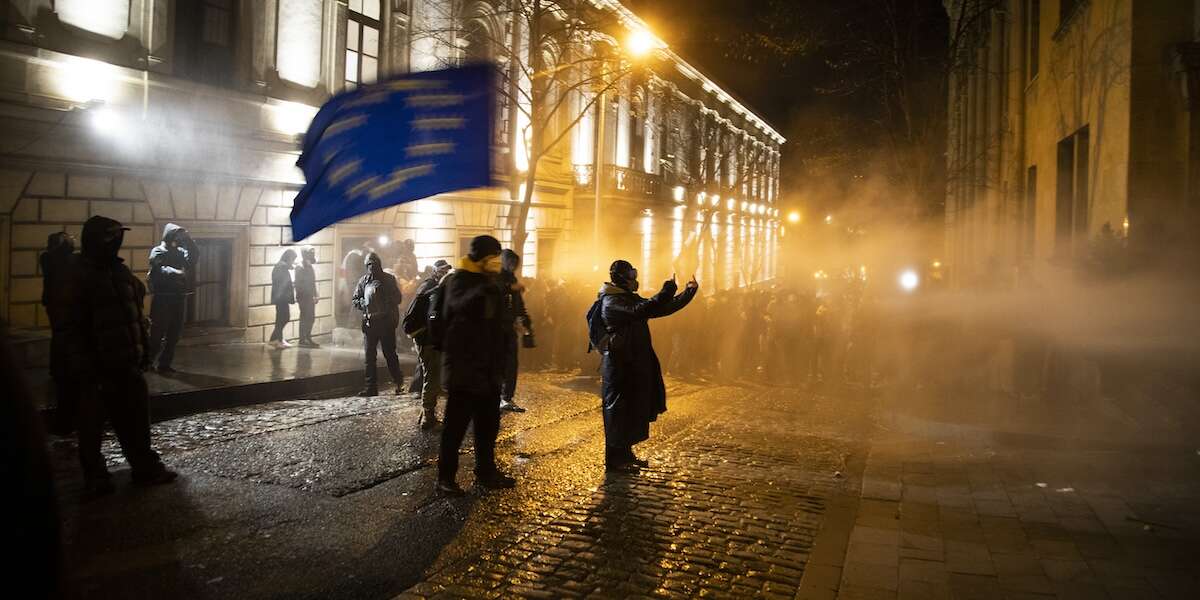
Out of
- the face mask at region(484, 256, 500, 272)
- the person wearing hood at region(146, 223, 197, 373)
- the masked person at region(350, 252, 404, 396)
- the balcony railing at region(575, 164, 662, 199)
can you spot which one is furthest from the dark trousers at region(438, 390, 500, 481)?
the balcony railing at region(575, 164, 662, 199)

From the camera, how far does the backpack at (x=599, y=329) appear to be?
22.7 feet

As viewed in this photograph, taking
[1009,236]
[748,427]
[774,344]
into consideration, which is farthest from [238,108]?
[1009,236]

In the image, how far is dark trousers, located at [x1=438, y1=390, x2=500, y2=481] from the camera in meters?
5.87

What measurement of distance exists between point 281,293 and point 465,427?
10.2m

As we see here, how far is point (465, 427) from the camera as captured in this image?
5.93 metres

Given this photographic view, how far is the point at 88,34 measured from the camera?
12.6 meters

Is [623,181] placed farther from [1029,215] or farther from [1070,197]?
[1070,197]

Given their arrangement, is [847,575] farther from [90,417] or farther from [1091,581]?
[90,417]

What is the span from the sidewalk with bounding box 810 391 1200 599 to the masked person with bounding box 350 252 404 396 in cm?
584

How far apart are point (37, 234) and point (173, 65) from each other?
12.1 feet

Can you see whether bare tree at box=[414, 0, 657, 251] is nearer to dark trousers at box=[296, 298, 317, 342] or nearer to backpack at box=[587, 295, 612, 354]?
dark trousers at box=[296, 298, 317, 342]

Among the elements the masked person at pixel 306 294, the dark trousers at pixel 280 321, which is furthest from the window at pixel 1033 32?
the dark trousers at pixel 280 321

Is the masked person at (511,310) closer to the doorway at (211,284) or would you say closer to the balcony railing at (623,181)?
the doorway at (211,284)

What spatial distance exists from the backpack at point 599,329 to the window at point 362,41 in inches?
498
